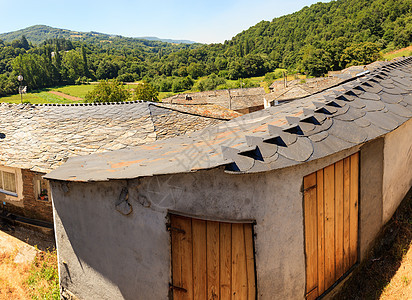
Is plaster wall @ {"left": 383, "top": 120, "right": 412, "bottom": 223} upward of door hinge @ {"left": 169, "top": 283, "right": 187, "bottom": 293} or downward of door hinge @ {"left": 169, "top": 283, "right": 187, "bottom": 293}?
upward

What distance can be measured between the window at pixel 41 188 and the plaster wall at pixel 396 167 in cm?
1165

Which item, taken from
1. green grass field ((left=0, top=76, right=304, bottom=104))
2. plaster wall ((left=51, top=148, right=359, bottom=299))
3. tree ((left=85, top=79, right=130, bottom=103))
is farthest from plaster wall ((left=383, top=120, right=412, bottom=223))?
green grass field ((left=0, top=76, right=304, bottom=104))

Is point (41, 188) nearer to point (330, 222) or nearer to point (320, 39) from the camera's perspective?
point (330, 222)

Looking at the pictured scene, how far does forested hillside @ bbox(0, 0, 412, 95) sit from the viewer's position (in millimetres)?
73375

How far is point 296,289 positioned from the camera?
420 cm

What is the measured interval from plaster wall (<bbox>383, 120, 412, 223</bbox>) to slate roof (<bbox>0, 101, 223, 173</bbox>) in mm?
8723

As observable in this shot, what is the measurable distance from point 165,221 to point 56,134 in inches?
416

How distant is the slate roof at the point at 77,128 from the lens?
1131cm

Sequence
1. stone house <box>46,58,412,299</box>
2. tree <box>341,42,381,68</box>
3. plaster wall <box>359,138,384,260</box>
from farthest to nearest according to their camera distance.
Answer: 1. tree <box>341,42,381,68</box>
2. plaster wall <box>359,138,384,260</box>
3. stone house <box>46,58,412,299</box>

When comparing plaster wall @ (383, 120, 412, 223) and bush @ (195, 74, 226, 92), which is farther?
bush @ (195, 74, 226, 92)

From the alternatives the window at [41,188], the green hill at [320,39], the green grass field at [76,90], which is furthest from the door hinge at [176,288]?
the green grass field at [76,90]

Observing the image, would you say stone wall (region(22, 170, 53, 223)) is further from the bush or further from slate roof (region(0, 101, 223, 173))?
the bush

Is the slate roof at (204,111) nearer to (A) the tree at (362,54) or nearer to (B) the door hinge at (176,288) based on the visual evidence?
(B) the door hinge at (176,288)

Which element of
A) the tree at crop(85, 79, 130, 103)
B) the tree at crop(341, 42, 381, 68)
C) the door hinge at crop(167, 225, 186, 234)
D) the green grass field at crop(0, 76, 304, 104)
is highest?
the tree at crop(341, 42, 381, 68)
